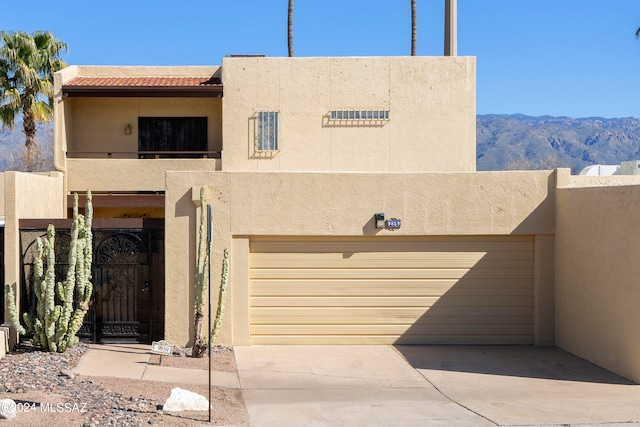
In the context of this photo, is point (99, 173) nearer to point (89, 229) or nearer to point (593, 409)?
point (89, 229)

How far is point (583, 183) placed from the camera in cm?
1641

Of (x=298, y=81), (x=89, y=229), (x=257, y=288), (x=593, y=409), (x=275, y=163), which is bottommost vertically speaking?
(x=593, y=409)

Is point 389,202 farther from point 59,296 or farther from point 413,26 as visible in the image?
point 413,26

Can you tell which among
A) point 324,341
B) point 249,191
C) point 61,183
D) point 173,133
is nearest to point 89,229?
point 249,191

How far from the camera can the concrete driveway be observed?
10.4 meters

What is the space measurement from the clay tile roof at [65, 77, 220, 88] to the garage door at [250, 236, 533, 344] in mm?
7431

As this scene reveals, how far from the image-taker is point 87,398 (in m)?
9.95

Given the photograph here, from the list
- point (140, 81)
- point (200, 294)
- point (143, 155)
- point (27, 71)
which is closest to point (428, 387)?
point (200, 294)

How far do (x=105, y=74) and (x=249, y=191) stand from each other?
903 centimetres

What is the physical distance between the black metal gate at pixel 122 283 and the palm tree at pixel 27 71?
14.0 metres

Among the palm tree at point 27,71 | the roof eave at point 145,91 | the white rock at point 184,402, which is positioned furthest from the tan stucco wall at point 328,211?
the palm tree at point 27,71

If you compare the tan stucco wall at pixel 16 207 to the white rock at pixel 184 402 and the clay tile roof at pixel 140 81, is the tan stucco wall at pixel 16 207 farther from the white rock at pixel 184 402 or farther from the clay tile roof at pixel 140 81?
the white rock at pixel 184 402

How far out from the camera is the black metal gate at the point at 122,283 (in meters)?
14.8

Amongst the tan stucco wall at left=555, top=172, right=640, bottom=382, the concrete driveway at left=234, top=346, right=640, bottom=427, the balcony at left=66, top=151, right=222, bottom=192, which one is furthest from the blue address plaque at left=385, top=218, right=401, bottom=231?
the balcony at left=66, top=151, right=222, bottom=192
